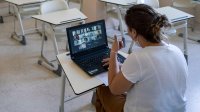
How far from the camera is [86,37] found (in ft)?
6.05

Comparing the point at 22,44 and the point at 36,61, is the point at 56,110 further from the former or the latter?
the point at 22,44

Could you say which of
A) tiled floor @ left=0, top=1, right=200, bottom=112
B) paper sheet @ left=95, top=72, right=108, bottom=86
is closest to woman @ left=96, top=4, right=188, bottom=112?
paper sheet @ left=95, top=72, right=108, bottom=86

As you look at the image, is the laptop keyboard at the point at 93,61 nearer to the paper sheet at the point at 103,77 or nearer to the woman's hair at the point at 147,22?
the paper sheet at the point at 103,77

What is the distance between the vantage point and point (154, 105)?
1.39 m

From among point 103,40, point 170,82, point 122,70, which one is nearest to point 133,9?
point 122,70

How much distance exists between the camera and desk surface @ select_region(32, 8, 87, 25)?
2.88m

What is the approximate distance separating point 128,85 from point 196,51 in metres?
2.65

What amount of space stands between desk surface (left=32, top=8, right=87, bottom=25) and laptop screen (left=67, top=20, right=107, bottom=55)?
3.46 feet

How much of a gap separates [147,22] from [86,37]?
0.62 meters

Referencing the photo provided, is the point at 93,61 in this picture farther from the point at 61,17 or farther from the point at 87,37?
the point at 61,17

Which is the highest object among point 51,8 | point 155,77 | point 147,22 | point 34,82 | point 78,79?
point 147,22

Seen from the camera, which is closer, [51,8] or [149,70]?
[149,70]

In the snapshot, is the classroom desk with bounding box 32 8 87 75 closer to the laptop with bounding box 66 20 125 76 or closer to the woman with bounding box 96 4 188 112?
the laptop with bounding box 66 20 125 76

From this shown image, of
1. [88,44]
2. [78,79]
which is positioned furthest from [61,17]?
[78,79]
